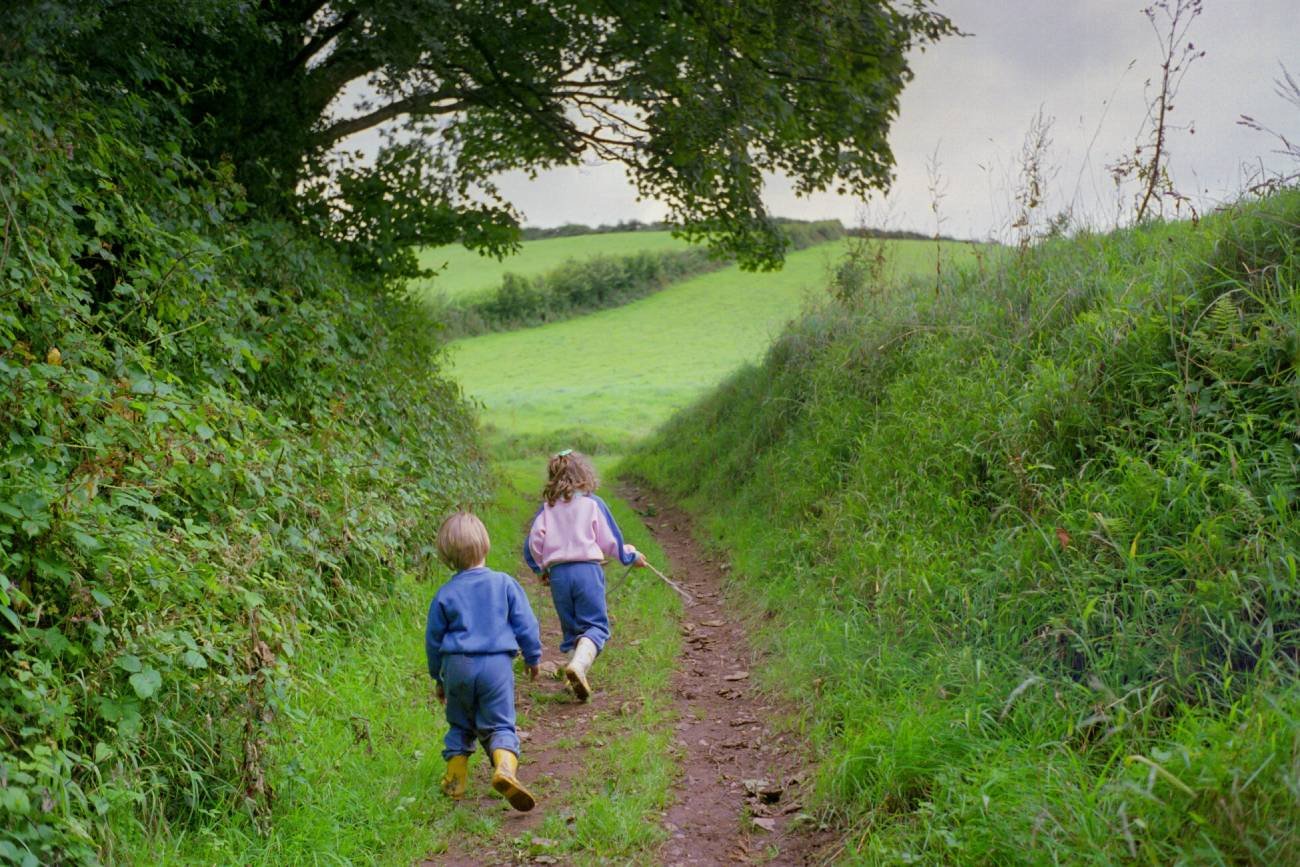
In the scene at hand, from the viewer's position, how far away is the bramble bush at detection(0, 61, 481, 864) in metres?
3.84

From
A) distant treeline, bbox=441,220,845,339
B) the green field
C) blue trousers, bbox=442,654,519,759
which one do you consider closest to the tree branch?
blue trousers, bbox=442,654,519,759

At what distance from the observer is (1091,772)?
12.7ft

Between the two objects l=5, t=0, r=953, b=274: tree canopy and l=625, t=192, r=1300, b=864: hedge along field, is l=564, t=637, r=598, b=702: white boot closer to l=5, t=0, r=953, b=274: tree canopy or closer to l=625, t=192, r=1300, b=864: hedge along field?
l=625, t=192, r=1300, b=864: hedge along field

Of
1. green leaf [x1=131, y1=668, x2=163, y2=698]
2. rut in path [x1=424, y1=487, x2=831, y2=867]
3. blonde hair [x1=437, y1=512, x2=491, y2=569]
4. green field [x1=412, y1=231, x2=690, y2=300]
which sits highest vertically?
green field [x1=412, y1=231, x2=690, y2=300]

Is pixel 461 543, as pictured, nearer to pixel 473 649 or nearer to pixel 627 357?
pixel 473 649

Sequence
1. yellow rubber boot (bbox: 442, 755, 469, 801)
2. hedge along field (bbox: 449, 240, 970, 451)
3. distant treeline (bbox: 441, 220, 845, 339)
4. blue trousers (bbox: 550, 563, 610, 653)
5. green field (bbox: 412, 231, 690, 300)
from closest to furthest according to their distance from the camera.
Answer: yellow rubber boot (bbox: 442, 755, 469, 801) < blue trousers (bbox: 550, 563, 610, 653) < hedge along field (bbox: 449, 240, 970, 451) < distant treeline (bbox: 441, 220, 845, 339) < green field (bbox: 412, 231, 690, 300)

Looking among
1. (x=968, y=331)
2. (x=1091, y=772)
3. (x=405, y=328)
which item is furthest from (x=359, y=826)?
(x=405, y=328)

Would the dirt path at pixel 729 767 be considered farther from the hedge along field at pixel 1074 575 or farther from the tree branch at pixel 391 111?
the tree branch at pixel 391 111

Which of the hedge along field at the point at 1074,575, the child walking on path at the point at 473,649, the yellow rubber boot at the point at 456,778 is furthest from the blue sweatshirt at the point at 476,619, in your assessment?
the hedge along field at the point at 1074,575

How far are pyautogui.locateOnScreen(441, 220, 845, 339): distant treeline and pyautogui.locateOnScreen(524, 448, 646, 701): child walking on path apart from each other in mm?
39086

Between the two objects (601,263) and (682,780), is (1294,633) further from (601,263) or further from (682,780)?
(601,263)

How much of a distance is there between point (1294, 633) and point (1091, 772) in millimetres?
1056

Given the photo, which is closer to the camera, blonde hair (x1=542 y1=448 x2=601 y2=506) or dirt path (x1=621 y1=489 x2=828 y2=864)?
dirt path (x1=621 y1=489 x2=828 y2=864)

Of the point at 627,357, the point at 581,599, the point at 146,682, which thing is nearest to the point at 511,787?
the point at 146,682
